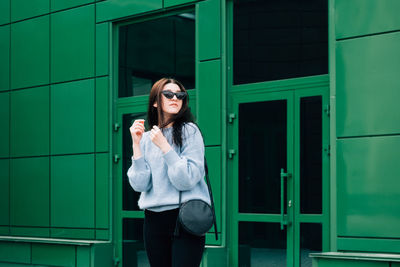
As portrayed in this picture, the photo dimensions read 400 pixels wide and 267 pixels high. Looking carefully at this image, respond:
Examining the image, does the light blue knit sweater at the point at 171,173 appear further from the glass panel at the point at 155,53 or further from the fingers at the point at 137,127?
the glass panel at the point at 155,53

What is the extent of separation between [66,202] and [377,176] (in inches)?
196

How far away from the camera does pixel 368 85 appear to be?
6.25 meters

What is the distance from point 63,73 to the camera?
944 cm

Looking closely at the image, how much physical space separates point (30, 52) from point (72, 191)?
2453mm

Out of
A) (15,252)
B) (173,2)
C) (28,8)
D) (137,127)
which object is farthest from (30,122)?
(137,127)

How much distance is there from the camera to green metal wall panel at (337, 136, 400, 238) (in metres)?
6.06

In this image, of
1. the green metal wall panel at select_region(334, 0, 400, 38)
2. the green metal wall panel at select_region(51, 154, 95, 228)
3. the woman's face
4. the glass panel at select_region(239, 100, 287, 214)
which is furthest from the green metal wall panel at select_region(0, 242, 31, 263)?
the woman's face

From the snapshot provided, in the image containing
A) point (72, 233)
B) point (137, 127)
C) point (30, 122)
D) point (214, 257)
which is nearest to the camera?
point (137, 127)

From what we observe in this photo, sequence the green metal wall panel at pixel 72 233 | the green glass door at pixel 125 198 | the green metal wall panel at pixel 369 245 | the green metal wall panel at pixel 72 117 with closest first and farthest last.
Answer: the green metal wall panel at pixel 369 245 → the green glass door at pixel 125 198 → the green metal wall panel at pixel 72 233 → the green metal wall panel at pixel 72 117

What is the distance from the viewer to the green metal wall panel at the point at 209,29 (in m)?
7.56

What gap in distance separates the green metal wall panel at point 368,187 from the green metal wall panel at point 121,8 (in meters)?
3.46

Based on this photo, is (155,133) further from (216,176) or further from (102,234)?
(102,234)

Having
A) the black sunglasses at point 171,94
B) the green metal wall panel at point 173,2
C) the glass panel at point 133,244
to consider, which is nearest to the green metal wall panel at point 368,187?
the green metal wall panel at point 173,2

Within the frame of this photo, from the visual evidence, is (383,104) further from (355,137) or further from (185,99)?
(185,99)
